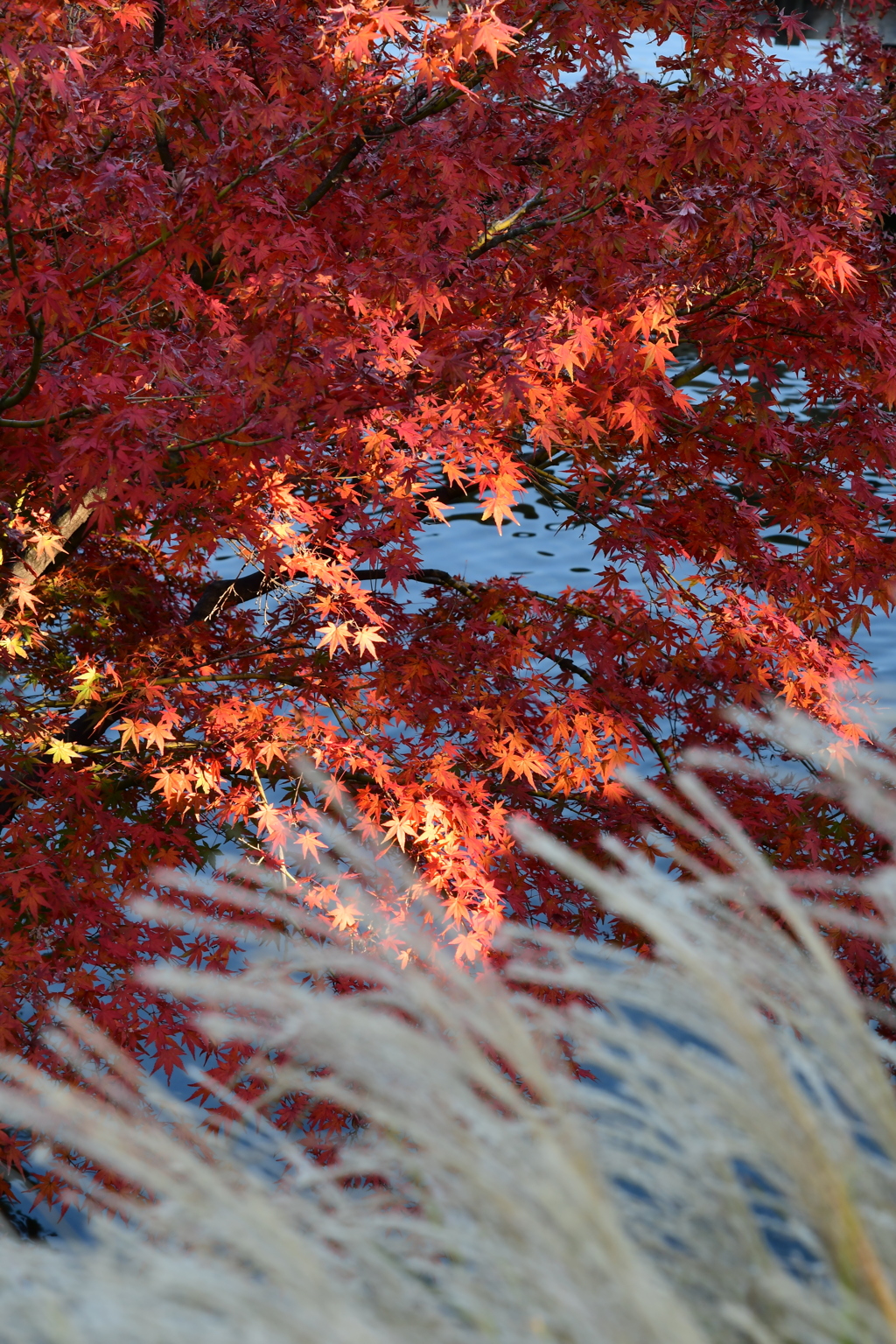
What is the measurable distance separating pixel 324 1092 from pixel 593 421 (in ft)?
10.5

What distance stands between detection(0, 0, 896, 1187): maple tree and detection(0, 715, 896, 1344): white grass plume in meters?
2.53

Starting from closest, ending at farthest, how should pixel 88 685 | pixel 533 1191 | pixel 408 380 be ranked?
pixel 533 1191 → pixel 408 380 → pixel 88 685

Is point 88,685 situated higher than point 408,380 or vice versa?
point 408,380

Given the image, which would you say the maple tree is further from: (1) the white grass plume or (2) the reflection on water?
(2) the reflection on water

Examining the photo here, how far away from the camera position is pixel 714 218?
4406 mm

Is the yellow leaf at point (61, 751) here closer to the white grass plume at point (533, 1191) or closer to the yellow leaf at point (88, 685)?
the yellow leaf at point (88, 685)

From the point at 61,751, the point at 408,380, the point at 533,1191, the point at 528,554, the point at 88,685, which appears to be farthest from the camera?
the point at 528,554

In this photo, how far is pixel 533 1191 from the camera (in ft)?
4.09

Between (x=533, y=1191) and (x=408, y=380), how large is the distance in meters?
3.38

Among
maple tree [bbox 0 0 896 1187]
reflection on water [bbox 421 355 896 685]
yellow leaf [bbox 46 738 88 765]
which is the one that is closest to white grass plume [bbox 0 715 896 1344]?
maple tree [bbox 0 0 896 1187]

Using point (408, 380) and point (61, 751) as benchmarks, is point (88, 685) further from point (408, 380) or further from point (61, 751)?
point (408, 380)

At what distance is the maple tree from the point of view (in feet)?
12.5

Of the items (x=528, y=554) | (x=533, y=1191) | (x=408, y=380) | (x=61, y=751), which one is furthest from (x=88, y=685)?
(x=528, y=554)

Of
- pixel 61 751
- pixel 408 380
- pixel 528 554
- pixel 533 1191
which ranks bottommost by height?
Answer: pixel 533 1191
